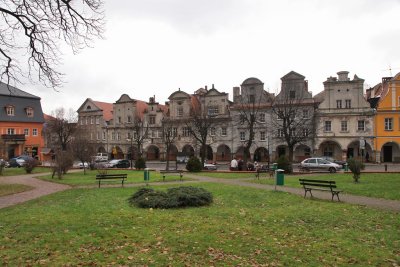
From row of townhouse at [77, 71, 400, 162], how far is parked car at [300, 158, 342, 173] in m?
7.95

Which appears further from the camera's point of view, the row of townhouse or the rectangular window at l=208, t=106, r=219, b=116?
the rectangular window at l=208, t=106, r=219, b=116

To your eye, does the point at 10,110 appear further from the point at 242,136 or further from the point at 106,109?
the point at 242,136

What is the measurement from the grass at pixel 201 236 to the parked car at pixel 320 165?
20.4 m

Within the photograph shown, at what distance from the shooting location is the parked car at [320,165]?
32562mm

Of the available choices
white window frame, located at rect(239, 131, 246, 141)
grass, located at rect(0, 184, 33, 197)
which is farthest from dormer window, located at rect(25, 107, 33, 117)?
grass, located at rect(0, 184, 33, 197)

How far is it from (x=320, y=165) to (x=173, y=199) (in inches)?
923

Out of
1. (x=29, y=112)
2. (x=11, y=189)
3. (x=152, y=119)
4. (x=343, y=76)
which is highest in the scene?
(x=343, y=76)

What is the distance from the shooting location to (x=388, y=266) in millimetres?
6742

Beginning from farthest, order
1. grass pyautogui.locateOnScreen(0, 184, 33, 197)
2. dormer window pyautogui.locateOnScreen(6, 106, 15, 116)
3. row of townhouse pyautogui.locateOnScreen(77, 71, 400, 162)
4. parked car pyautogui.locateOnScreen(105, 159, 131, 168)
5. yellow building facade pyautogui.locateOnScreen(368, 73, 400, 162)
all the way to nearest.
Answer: dormer window pyautogui.locateOnScreen(6, 106, 15, 116)
row of townhouse pyautogui.locateOnScreen(77, 71, 400, 162)
yellow building facade pyautogui.locateOnScreen(368, 73, 400, 162)
parked car pyautogui.locateOnScreen(105, 159, 131, 168)
grass pyautogui.locateOnScreen(0, 184, 33, 197)

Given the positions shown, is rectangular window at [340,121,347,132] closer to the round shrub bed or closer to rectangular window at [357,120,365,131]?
rectangular window at [357,120,365,131]

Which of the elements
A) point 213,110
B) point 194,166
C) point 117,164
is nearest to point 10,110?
point 117,164

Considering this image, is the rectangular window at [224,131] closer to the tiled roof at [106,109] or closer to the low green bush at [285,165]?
the low green bush at [285,165]

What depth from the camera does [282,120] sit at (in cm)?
4988

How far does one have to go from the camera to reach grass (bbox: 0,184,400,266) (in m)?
7.09
